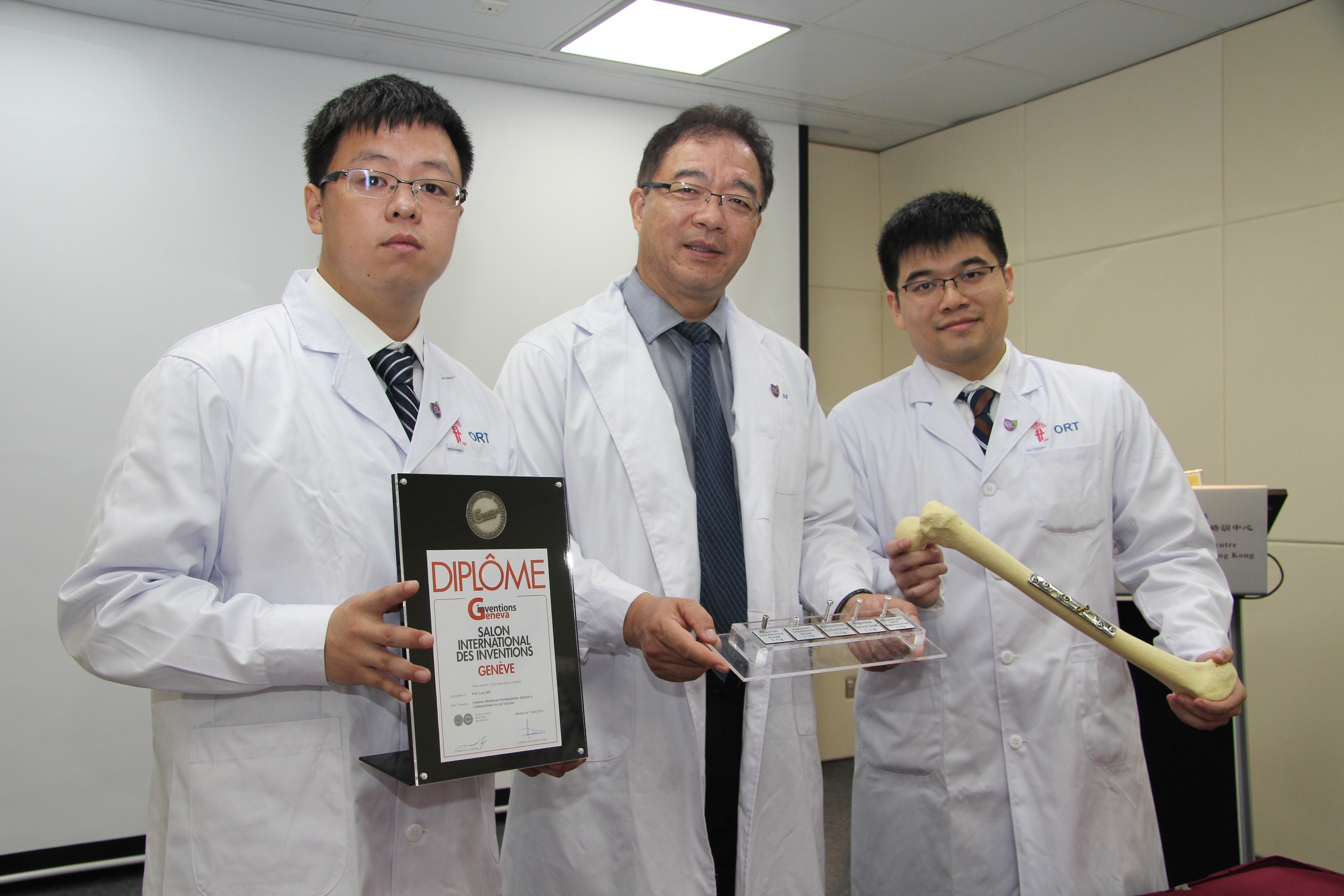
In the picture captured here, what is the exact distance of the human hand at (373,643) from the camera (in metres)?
1.18

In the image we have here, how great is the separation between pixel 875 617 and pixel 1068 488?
2.37ft

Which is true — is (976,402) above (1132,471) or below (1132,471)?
above

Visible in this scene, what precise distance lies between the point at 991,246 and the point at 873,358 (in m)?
2.83

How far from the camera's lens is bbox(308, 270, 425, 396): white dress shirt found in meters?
1.49

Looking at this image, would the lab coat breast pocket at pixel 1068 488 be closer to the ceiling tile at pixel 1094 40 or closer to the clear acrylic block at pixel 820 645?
the clear acrylic block at pixel 820 645

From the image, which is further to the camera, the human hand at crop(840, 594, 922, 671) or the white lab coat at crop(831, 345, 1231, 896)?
the white lab coat at crop(831, 345, 1231, 896)

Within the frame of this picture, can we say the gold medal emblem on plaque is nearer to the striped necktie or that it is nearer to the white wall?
the striped necktie

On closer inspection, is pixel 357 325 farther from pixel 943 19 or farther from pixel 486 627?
pixel 943 19

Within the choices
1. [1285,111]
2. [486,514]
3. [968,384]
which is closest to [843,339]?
[1285,111]

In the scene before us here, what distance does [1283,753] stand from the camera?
3.26 meters

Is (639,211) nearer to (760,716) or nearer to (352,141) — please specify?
(352,141)

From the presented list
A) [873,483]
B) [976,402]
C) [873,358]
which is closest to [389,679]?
[873,483]

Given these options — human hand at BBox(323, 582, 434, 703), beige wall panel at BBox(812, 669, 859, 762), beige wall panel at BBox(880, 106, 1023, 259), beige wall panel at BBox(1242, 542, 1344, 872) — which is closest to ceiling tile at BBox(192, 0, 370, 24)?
beige wall panel at BBox(880, 106, 1023, 259)
